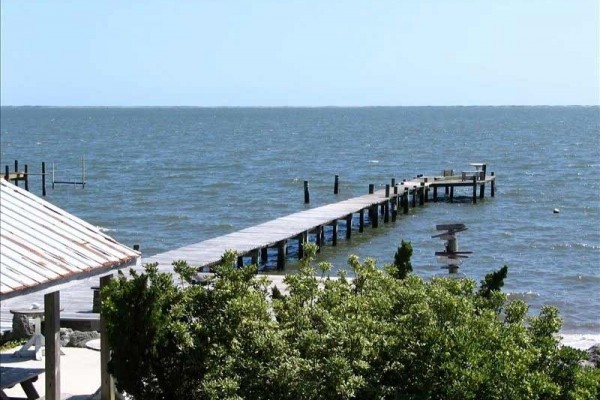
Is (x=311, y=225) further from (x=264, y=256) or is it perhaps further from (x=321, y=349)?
(x=321, y=349)

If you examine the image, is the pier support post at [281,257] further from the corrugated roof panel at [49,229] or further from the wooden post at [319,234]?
the corrugated roof panel at [49,229]

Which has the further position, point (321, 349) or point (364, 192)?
point (364, 192)

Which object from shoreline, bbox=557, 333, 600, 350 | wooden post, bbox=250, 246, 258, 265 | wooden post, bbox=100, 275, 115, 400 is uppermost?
wooden post, bbox=100, 275, 115, 400

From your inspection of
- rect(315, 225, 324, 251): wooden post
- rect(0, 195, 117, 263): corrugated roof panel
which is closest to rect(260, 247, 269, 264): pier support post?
rect(315, 225, 324, 251): wooden post

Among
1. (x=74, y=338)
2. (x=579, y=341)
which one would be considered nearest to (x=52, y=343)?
(x=74, y=338)

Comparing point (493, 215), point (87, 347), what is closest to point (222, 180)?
point (493, 215)

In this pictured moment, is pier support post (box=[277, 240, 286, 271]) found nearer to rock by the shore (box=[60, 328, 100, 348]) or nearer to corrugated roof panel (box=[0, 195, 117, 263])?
rock by the shore (box=[60, 328, 100, 348])

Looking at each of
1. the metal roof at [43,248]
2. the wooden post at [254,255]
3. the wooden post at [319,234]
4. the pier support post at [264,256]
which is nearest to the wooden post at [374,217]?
the wooden post at [319,234]

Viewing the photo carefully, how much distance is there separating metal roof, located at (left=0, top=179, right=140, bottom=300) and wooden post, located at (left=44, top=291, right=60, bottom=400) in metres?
0.65

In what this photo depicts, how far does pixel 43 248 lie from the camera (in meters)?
9.21

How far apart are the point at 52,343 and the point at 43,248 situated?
4.14ft

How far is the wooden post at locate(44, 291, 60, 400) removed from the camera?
1000cm

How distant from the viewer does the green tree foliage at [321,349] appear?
898cm

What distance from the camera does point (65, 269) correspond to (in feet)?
29.4
